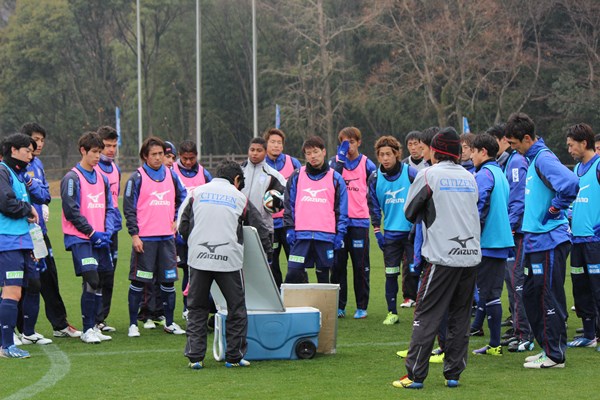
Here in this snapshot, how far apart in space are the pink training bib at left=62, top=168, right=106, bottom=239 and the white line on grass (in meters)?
1.24

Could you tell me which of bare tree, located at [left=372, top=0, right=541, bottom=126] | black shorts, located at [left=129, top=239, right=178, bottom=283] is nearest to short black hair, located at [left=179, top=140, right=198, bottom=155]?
black shorts, located at [left=129, top=239, right=178, bottom=283]

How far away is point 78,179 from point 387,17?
151 feet

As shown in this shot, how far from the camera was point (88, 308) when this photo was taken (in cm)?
998

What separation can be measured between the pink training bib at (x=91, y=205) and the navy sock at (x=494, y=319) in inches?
162

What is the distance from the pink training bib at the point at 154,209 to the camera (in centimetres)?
1051

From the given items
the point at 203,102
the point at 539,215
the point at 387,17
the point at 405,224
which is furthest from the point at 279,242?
the point at 203,102

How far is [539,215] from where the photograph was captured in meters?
8.35

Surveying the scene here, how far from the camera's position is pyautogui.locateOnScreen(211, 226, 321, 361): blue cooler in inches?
346

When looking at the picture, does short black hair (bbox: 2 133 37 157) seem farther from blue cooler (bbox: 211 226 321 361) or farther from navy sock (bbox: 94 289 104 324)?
blue cooler (bbox: 211 226 321 361)

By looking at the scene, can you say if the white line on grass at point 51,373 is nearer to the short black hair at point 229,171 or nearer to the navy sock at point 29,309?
the navy sock at point 29,309

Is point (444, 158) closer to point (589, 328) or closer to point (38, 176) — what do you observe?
point (589, 328)

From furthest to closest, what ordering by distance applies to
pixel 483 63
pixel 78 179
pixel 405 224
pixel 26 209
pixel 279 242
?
pixel 483 63 → pixel 279 242 → pixel 405 224 → pixel 78 179 → pixel 26 209

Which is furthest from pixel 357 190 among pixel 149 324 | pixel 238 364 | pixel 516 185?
pixel 238 364

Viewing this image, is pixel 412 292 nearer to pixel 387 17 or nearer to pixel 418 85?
pixel 418 85
